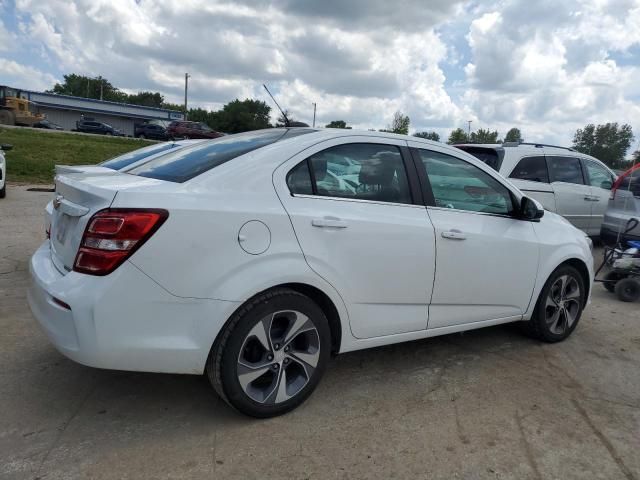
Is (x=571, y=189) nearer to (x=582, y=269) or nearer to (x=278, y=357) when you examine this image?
(x=582, y=269)

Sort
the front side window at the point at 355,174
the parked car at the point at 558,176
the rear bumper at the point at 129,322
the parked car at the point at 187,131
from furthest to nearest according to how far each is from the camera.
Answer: the parked car at the point at 187,131 → the parked car at the point at 558,176 → the front side window at the point at 355,174 → the rear bumper at the point at 129,322

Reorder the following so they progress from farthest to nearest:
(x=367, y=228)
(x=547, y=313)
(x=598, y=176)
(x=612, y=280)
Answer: (x=598, y=176)
(x=612, y=280)
(x=547, y=313)
(x=367, y=228)

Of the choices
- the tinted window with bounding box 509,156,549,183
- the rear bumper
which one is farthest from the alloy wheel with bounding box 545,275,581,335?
the tinted window with bounding box 509,156,549,183

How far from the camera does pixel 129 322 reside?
2.56 m

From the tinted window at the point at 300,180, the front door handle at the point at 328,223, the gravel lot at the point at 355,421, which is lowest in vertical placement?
the gravel lot at the point at 355,421

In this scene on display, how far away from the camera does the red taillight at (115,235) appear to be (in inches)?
99.4

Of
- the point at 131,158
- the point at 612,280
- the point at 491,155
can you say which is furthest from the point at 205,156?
the point at 491,155

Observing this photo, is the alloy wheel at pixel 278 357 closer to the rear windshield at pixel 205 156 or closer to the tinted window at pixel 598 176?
the rear windshield at pixel 205 156

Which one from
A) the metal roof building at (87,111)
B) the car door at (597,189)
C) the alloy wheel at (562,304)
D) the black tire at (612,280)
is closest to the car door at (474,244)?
the alloy wheel at (562,304)

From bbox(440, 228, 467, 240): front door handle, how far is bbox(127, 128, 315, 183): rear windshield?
3.67 ft

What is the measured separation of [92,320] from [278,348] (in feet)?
3.22

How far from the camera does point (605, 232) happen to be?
24.7ft

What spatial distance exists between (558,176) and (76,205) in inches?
→ 295

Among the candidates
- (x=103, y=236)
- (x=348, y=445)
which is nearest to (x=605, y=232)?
(x=348, y=445)
